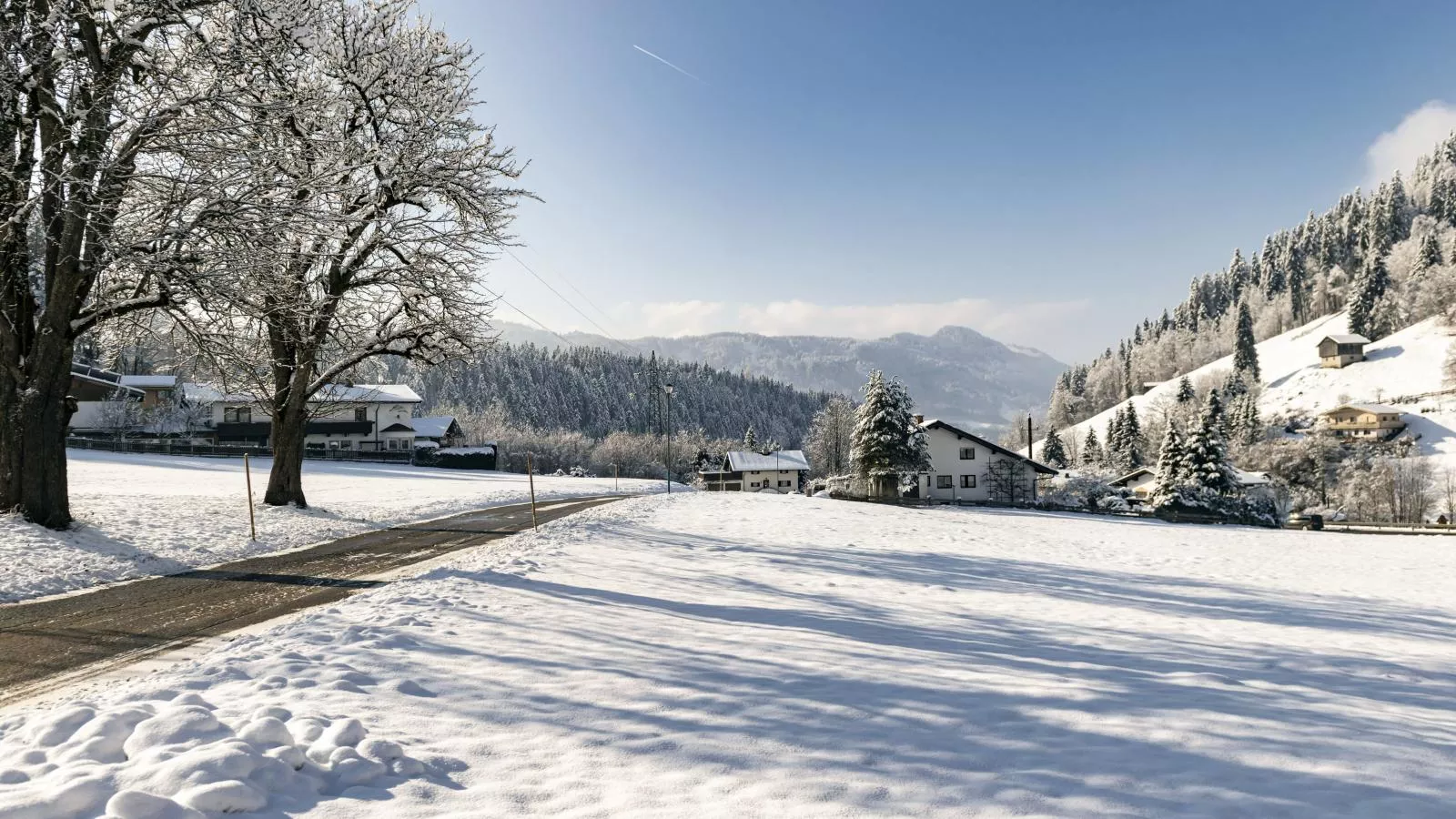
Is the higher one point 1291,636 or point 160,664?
point 160,664

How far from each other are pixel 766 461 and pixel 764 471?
1492mm

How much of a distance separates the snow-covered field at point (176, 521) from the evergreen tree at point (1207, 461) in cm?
4162

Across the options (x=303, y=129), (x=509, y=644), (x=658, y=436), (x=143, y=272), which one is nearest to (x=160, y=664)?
(x=509, y=644)

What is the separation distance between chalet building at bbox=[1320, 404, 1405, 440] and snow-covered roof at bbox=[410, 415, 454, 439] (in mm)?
117787

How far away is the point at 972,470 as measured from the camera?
5569cm

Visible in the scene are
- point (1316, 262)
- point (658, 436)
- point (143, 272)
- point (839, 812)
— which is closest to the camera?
point (839, 812)

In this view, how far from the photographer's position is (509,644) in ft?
21.6

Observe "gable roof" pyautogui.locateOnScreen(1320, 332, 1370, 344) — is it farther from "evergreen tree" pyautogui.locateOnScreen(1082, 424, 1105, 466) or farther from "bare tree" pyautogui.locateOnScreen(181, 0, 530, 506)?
"bare tree" pyautogui.locateOnScreen(181, 0, 530, 506)

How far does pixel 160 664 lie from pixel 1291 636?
43.7ft

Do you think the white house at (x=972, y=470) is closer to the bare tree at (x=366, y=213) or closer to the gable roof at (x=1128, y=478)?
the gable roof at (x=1128, y=478)

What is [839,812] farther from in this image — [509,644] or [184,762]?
[509,644]

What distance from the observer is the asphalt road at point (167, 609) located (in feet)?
18.8

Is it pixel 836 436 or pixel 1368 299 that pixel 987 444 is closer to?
pixel 836 436

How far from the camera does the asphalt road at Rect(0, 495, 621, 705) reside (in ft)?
18.8
